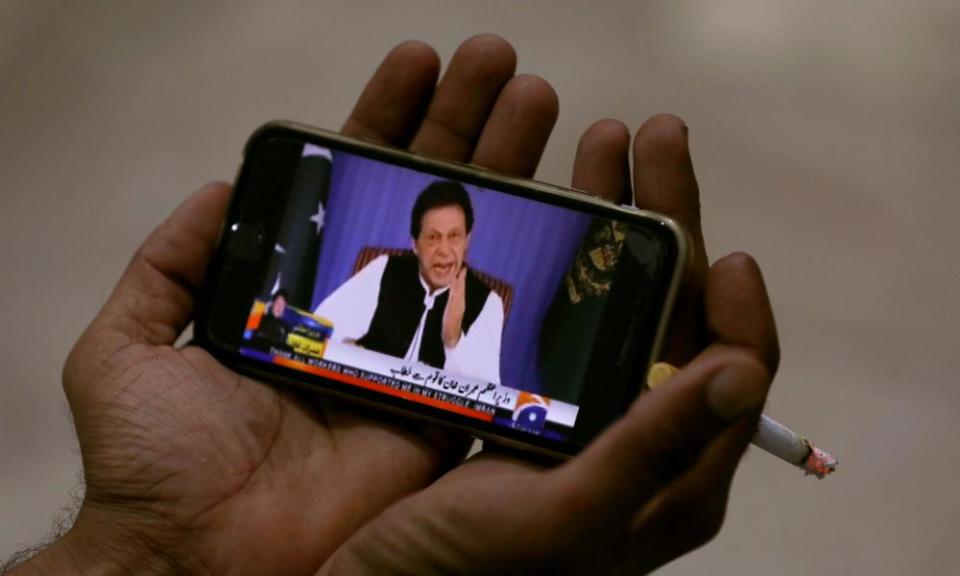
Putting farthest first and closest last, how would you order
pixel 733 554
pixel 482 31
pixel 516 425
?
1. pixel 482 31
2. pixel 733 554
3. pixel 516 425

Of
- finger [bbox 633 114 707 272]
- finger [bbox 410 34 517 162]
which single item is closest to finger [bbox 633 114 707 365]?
finger [bbox 633 114 707 272]

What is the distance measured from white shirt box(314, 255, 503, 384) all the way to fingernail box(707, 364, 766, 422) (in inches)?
7.3

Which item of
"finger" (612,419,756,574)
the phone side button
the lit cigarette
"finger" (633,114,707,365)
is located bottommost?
"finger" (612,419,756,574)

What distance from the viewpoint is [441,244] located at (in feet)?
1.81

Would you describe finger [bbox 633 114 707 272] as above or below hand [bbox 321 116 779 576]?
above

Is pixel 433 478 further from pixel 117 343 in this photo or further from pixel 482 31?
pixel 482 31

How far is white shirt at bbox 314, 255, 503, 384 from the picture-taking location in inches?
21.3

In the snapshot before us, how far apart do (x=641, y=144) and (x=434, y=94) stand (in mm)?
146

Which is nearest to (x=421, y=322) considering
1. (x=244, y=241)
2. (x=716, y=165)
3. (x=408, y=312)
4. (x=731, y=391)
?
(x=408, y=312)

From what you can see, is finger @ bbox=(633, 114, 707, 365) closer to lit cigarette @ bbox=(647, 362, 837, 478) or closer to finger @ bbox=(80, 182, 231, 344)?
lit cigarette @ bbox=(647, 362, 837, 478)

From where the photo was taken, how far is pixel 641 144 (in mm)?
566

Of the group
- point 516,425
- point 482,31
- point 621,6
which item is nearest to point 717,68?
point 621,6

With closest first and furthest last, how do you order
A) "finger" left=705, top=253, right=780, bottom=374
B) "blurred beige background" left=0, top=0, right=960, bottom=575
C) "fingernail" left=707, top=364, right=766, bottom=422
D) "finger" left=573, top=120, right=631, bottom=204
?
"fingernail" left=707, top=364, right=766, bottom=422 < "finger" left=705, top=253, right=780, bottom=374 < "finger" left=573, top=120, right=631, bottom=204 < "blurred beige background" left=0, top=0, right=960, bottom=575

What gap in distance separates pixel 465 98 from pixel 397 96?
5cm
